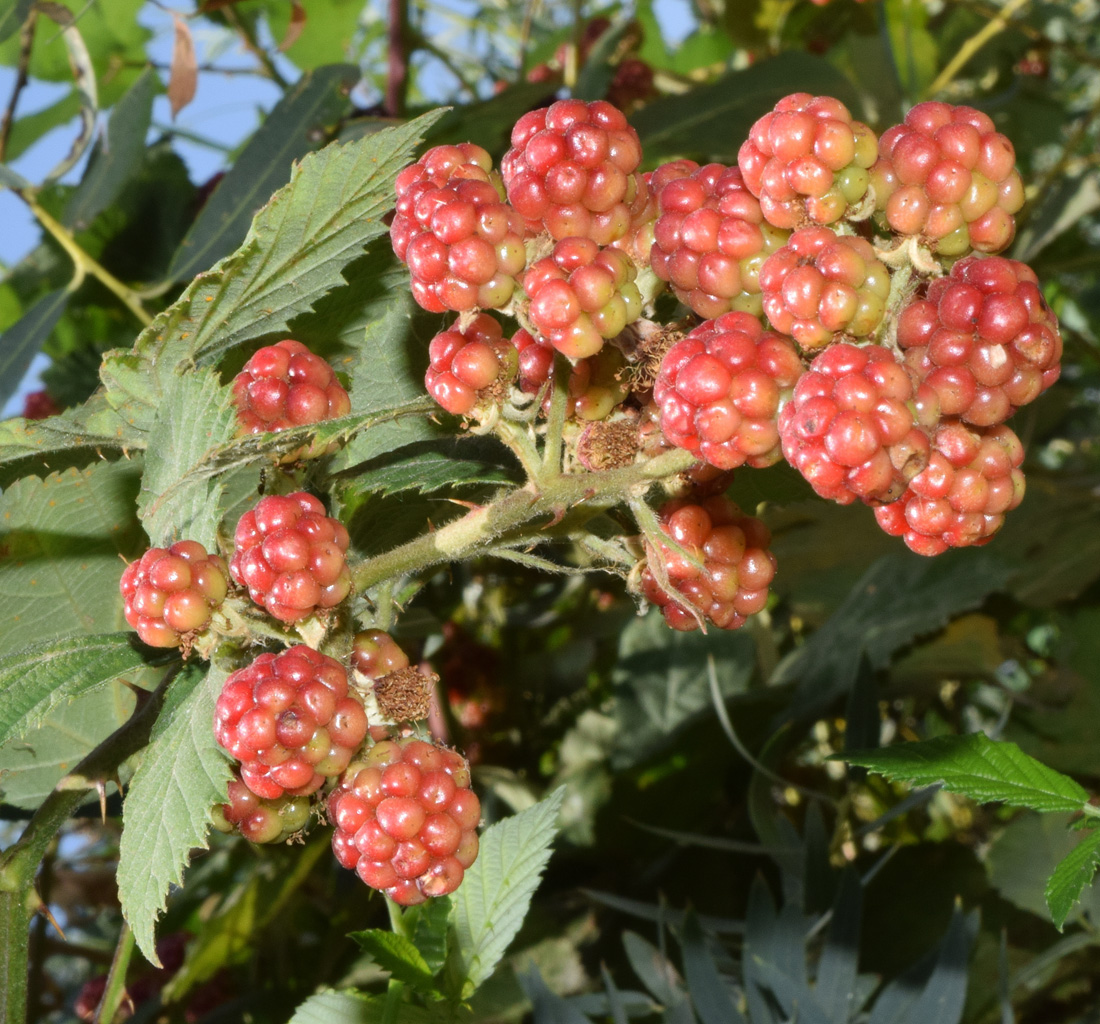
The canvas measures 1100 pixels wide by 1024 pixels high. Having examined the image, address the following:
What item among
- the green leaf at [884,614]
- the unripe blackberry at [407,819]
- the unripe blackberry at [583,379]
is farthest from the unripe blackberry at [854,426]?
the green leaf at [884,614]

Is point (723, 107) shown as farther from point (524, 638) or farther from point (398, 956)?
point (398, 956)

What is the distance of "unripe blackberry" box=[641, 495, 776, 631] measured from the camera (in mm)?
509

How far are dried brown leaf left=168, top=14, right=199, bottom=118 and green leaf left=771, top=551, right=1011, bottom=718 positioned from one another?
2.58 feet

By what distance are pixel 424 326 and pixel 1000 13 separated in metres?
1.37

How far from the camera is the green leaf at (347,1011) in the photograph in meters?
0.59

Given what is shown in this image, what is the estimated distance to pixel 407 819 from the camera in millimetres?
463

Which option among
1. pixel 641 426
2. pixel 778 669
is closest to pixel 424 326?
pixel 641 426

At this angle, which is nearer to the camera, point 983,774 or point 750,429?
point 750,429

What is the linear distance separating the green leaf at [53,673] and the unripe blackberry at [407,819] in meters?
0.12

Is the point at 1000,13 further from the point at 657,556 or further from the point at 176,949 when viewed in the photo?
the point at 176,949

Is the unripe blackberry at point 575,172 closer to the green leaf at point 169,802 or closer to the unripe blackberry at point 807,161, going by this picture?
the unripe blackberry at point 807,161

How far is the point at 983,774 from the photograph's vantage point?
56 centimetres

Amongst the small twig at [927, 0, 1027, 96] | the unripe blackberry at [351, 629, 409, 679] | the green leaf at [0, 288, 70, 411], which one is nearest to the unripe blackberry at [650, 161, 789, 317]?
the unripe blackberry at [351, 629, 409, 679]

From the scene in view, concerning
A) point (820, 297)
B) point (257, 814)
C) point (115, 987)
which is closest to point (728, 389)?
point (820, 297)
